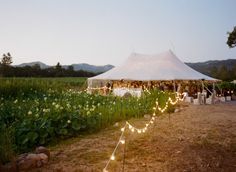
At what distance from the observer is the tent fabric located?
2461cm

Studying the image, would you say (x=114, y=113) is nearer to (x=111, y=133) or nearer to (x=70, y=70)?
(x=111, y=133)

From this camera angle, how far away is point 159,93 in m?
18.2

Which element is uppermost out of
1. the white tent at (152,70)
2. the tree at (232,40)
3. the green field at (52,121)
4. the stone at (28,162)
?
the tree at (232,40)

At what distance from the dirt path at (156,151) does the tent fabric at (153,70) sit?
13.6 meters

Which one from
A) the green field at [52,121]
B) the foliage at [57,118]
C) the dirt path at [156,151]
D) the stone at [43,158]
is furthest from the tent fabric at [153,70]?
the stone at [43,158]

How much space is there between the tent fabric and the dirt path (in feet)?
44.5

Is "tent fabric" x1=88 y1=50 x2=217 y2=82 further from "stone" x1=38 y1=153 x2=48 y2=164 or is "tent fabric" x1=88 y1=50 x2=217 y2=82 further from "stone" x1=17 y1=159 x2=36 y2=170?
"stone" x1=17 y1=159 x2=36 y2=170

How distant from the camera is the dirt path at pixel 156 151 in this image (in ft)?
22.7

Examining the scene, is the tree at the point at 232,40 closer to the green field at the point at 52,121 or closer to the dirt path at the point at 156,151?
the green field at the point at 52,121

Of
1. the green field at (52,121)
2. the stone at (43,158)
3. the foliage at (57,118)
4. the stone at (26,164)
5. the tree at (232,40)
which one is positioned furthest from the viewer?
the tree at (232,40)

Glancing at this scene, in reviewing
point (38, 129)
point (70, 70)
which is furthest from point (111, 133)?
point (70, 70)

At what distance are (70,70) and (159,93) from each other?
5080cm

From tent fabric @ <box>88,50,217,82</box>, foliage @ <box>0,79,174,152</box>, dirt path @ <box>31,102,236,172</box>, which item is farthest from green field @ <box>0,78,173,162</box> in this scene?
tent fabric @ <box>88,50,217,82</box>

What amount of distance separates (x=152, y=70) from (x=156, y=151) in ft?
58.2
